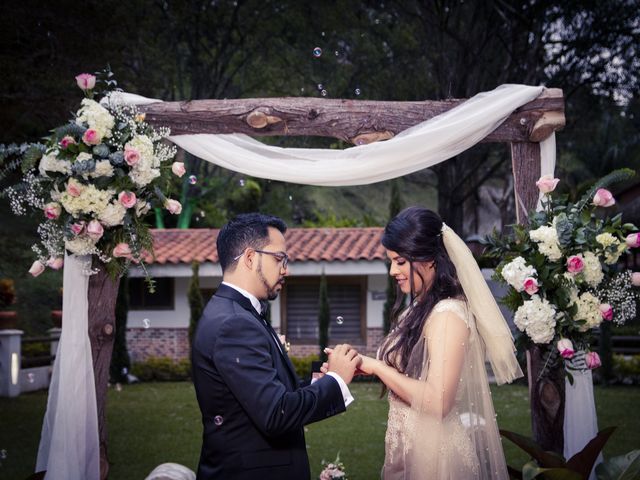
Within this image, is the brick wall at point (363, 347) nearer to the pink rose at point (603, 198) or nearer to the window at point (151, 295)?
the window at point (151, 295)

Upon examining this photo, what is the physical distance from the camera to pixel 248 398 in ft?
10.3

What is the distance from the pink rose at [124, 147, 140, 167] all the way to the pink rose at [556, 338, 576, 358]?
3.20 metres

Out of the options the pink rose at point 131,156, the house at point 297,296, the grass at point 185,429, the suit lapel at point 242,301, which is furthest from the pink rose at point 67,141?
the house at point 297,296

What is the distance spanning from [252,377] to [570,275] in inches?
125

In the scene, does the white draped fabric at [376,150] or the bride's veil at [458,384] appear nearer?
the bride's veil at [458,384]

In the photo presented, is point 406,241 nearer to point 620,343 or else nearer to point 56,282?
point 620,343

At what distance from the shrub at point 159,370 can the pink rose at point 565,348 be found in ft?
43.4

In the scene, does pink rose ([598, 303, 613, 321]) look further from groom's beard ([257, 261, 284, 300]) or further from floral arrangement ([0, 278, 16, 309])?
floral arrangement ([0, 278, 16, 309])

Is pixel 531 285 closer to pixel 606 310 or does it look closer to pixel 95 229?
pixel 606 310

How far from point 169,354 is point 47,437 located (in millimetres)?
13565

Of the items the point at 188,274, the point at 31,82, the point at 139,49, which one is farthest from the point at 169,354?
the point at 31,82

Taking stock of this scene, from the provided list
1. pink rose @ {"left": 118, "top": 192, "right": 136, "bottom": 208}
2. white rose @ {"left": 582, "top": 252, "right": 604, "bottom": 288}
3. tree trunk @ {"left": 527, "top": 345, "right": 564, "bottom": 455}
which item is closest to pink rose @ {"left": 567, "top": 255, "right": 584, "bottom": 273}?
white rose @ {"left": 582, "top": 252, "right": 604, "bottom": 288}

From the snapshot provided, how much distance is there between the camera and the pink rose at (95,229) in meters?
5.23

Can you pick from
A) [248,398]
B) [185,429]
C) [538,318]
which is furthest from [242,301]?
[185,429]
